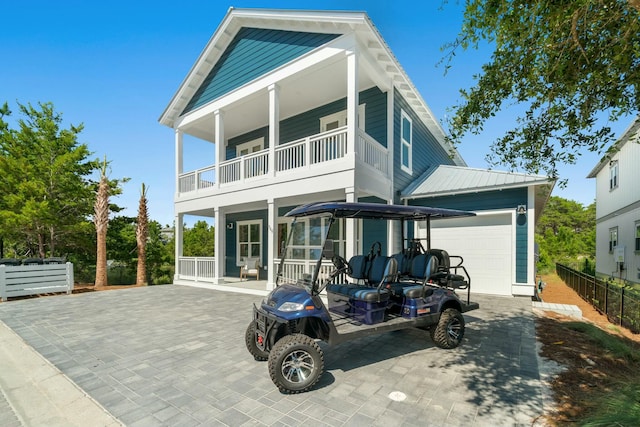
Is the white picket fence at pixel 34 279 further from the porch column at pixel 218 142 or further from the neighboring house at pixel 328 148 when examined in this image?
the porch column at pixel 218 142

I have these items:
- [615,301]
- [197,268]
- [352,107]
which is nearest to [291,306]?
[352,107]

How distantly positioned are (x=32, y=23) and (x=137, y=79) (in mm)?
2719

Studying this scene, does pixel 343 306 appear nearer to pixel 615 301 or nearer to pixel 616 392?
pixel 616 392

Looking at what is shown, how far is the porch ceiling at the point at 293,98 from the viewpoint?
904 cm

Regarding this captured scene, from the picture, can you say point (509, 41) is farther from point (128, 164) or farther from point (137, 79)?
point (128, 164)

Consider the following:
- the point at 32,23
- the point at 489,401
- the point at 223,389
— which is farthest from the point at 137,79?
the point at 489,401

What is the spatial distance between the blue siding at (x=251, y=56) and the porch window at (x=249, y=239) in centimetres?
560

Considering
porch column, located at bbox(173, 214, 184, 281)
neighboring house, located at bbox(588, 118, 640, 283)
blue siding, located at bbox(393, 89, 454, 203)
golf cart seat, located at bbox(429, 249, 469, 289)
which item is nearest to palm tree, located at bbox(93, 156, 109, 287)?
porch column, located at bbox(173, 214, 184, 281)

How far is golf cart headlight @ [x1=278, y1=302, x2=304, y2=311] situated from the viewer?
11.3ft

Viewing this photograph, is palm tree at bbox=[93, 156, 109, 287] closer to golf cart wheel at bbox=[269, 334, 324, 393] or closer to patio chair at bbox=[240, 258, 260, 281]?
patio chair at bbox=[240, 258, 260, 281]

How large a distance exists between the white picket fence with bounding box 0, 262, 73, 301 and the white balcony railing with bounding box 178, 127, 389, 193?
17.3 ft

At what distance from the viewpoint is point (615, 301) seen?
702 cm

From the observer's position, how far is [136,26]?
29.3 ft

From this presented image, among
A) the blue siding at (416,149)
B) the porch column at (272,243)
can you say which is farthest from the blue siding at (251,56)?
the porch column at (272,243)
